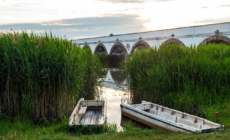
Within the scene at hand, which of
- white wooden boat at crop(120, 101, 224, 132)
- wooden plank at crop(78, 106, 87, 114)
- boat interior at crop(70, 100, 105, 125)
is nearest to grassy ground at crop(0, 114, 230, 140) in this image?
white wooden boat at crop(120, 101, 224, 132)

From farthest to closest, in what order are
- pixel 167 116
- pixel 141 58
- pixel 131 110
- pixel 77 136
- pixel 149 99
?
pixel 141 58 < pixel 149 99 < pixel 131 110 < pixel 167 116 < pixel 77 136

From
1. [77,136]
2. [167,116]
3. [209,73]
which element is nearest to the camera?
[77,136]

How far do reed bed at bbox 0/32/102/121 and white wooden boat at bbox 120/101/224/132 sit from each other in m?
1.74

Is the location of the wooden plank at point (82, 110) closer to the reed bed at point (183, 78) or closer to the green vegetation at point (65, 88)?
the green vegetation at point (65, 88)

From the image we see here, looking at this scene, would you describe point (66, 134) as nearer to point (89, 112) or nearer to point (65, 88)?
point (65, 88)

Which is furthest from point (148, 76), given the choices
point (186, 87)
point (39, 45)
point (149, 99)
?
point (39, 45)

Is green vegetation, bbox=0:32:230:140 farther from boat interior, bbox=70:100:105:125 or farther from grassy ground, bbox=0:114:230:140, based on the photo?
boat interior, bbox=70:100:105:125

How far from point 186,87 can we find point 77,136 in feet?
12.9

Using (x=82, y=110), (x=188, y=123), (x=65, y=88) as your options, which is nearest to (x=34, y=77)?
(x=65, y=88)

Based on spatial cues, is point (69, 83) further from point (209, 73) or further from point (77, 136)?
point (209, 73)

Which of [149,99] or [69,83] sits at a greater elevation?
[69,83]

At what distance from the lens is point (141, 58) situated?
10367 millimetres

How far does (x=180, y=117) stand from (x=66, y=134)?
9.23 feet

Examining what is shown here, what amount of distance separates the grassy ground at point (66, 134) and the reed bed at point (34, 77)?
454 millimetres
